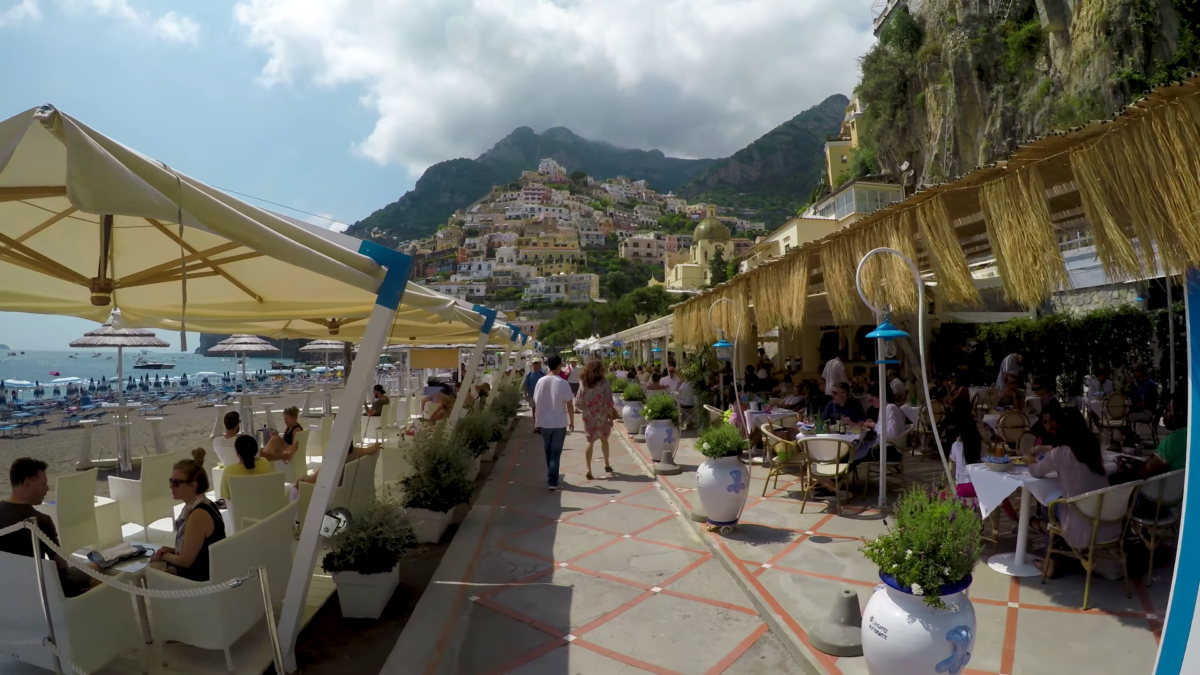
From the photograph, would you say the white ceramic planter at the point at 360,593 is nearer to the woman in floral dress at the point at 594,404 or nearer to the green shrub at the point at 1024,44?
the woman in floral dress at the point at 594,404

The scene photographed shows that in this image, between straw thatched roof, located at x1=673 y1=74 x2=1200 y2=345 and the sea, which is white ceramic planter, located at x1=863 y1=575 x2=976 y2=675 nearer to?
straw thatched roof, located at x1=673 y1=74 x2=1200 y2=345

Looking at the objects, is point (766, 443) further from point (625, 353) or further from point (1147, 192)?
point (625, 353)

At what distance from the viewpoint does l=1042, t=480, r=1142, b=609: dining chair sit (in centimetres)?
359

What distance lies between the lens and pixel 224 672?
2.96 meters

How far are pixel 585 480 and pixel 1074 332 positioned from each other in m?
12.2

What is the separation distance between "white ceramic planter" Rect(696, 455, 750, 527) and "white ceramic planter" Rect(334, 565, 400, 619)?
8.53ft

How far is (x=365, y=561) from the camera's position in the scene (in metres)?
3.72

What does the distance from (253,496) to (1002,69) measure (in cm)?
3128

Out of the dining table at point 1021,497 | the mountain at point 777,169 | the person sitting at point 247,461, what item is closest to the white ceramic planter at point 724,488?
the dining table at point 1021,497

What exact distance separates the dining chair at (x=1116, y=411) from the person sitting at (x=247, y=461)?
1030 centimetres

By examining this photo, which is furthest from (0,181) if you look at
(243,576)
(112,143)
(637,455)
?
(637,455)

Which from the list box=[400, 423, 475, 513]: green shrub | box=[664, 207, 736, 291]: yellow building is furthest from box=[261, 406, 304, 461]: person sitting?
box=[664, 207, 736, 291]: yellow building

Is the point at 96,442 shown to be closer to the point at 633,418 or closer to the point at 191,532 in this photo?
the point at 633,418

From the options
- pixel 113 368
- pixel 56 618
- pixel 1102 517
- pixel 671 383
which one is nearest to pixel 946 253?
pixel 1102 517
